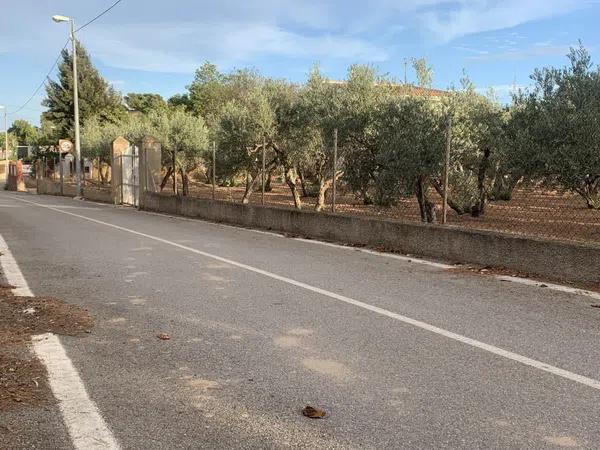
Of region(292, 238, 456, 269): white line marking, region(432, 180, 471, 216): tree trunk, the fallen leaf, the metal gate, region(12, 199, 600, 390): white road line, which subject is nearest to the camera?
the fallen leaf

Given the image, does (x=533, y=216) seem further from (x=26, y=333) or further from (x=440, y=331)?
(x=26, y=333)

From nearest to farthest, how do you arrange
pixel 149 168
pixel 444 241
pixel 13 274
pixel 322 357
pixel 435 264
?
1. pixel 322 357
2. pixel 13 274
3. pixel 435 264
4. pixel 444 241
5. pixel 149 168

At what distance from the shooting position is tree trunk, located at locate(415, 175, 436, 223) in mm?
13945

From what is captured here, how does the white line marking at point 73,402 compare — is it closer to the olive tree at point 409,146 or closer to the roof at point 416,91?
the olive tree at point 409,146

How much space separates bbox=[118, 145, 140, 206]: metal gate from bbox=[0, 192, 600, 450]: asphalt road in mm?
16303

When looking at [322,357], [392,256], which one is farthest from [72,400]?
[392,256]

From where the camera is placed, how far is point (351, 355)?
4738 mm

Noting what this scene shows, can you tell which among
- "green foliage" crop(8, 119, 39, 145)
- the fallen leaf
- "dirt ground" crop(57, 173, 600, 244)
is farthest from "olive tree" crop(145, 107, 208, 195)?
"green foliage" crop(8, 119, 39, 145)

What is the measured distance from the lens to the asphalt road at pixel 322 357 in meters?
3.41

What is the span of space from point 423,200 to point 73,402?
11868 mm

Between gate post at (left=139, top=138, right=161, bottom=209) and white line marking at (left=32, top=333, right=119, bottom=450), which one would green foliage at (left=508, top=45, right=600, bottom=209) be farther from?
gate post at (left=139, top=138, right=161, bottom=209)

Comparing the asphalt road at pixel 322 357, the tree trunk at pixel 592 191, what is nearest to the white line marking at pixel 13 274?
the asphalt road at pixel 322 357

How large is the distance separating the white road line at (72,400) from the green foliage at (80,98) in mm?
54565

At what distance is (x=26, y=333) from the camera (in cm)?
529
